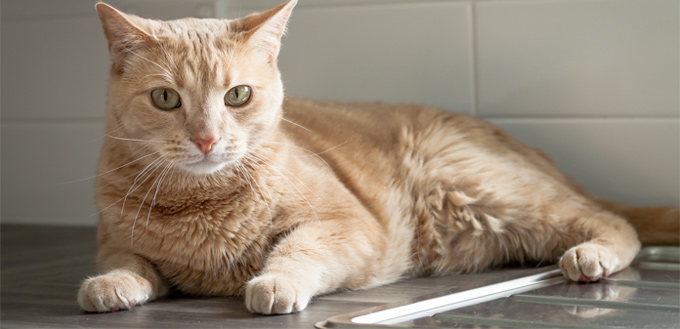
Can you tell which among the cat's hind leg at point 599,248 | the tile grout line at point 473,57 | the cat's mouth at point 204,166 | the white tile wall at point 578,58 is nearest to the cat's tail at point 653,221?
the cat's hind leg at point 599,248

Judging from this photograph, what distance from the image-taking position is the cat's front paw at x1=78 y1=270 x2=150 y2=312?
1.55 m

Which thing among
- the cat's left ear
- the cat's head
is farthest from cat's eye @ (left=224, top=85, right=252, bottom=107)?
the cat's left ear

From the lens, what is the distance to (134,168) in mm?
1686

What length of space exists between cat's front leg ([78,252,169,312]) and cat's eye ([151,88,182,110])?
0.35 meters

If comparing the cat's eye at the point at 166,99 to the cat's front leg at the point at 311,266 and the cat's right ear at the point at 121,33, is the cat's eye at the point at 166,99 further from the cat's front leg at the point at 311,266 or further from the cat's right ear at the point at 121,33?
the cat's front leg at the point at 311,266

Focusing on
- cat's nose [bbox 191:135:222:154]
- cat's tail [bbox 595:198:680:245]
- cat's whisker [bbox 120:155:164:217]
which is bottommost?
cat's tail [bbox 595:198:680:245]

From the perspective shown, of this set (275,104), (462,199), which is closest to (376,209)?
(462,199)

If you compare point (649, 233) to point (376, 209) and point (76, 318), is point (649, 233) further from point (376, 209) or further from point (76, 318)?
point (76, 318)

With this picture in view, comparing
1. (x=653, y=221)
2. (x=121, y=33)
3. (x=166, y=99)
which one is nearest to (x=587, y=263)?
(x=653, y=221)

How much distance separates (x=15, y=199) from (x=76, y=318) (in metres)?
1.58

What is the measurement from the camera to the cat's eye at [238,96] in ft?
5.25

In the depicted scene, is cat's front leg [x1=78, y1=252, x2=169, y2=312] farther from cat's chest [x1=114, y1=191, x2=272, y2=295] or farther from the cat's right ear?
the cat's right ear

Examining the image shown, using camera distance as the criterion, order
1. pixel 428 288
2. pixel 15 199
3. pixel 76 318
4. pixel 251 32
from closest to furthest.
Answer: pixel 76 318
pixel 251 32
pixel 428 288
pixel 15 199

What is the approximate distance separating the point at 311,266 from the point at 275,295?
0.50 ft
